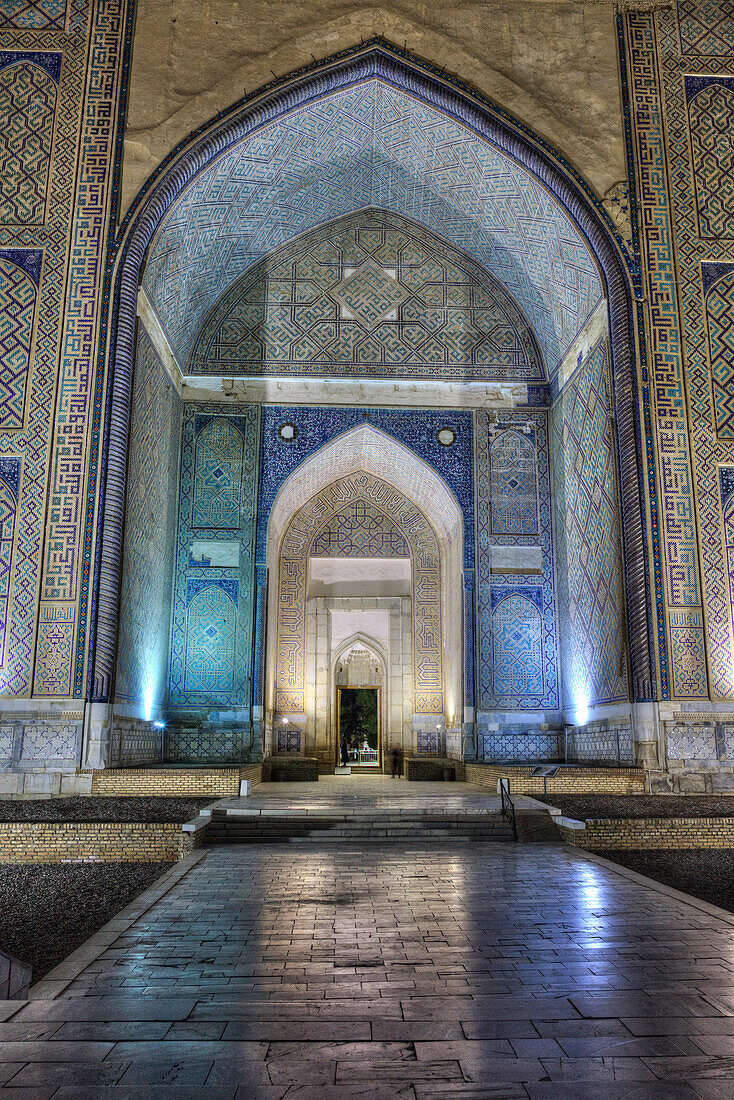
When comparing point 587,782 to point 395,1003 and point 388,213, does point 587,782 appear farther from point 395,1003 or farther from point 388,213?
point 388,213

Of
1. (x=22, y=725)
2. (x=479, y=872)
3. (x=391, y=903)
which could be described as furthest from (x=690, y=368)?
(x=22, y=725)

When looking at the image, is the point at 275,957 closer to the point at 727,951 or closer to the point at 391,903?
the point at 391,903

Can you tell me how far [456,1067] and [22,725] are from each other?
20.3 ft

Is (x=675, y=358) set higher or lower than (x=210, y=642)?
higher

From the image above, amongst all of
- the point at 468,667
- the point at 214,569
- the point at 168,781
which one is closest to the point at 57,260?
the point at 214,569

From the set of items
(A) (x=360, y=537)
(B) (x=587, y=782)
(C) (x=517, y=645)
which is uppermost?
(A) (x=360, y=537)

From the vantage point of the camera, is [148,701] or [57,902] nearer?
[57,902]

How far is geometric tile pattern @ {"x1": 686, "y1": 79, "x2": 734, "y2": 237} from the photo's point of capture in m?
8.30

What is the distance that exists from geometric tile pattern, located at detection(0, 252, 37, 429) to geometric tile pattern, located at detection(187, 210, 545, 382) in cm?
279

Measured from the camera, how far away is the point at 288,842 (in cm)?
542

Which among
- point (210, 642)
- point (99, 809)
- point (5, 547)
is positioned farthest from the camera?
point (210, 642)

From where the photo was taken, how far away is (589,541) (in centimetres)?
908

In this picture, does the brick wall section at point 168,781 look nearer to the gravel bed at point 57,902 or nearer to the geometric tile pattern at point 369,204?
the gravel bed at point 57,902

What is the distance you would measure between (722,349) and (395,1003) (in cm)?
734
